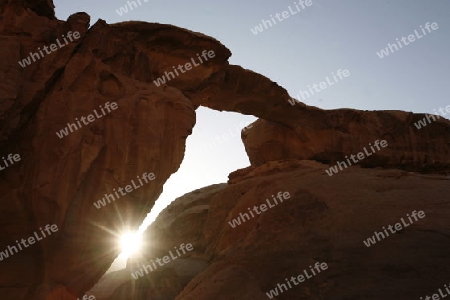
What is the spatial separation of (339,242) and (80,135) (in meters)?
7.82

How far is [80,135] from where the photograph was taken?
1039 centimetres

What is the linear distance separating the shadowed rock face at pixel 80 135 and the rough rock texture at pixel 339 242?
418 millimetres

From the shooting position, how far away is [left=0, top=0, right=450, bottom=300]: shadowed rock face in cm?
962

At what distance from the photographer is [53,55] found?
10.6 meters

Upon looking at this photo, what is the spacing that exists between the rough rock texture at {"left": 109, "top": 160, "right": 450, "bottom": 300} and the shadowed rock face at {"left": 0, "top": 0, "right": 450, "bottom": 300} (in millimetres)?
418

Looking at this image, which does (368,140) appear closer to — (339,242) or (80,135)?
(339,242)

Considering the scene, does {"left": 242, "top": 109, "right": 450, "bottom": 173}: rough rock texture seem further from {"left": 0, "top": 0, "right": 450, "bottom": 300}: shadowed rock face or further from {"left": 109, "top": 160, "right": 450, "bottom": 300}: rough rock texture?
{"left": 0, "top": 0, "right": 450, "bottom": 300}: shadowed rock face

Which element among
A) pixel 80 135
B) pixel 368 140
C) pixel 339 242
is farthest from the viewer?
pixel 368 140

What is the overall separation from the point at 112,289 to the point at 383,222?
53.6 ft

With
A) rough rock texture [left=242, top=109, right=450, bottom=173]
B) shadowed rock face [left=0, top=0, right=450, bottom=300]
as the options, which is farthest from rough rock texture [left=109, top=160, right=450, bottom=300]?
rough rock texture [left=242, top=109, right=450, bottom=173]

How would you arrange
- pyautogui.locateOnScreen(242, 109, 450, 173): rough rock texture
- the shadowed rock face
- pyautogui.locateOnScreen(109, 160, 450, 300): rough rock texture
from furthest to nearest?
pyautogui.locateOnScreen(242, 109, 450, 173): rough rock texture → the shadowed rock face → pyautogui.locateOnScreen(109, 160, 450, 300): rough rock texture

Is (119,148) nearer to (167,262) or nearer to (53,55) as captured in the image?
(53,55)

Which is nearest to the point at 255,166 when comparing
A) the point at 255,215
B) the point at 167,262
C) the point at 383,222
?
the point at 167,262

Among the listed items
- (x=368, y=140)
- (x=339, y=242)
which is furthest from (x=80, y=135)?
(x=368, y=140)
